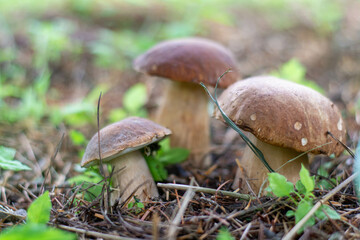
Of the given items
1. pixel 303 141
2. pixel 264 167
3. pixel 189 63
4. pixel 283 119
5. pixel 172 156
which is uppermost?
pixel 189 63

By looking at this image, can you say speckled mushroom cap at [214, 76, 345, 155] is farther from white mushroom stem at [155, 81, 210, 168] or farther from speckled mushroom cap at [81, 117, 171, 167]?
white mushroom stem at [155, 81, 210, 168]

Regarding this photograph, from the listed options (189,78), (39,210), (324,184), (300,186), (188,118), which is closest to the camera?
(39,210)

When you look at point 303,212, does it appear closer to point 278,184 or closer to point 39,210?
point 278,184

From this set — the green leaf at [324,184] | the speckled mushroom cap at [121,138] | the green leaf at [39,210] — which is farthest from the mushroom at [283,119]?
the green leaf at [39,210]

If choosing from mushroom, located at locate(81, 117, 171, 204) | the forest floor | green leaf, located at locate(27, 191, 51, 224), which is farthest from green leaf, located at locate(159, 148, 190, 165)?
green leaf, located at locate(27, 191, 51, 224)

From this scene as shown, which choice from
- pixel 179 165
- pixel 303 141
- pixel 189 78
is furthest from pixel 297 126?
pixel 179 165

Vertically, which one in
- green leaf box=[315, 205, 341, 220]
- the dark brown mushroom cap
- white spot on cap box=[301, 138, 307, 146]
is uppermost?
the dark brown mushroom cap
